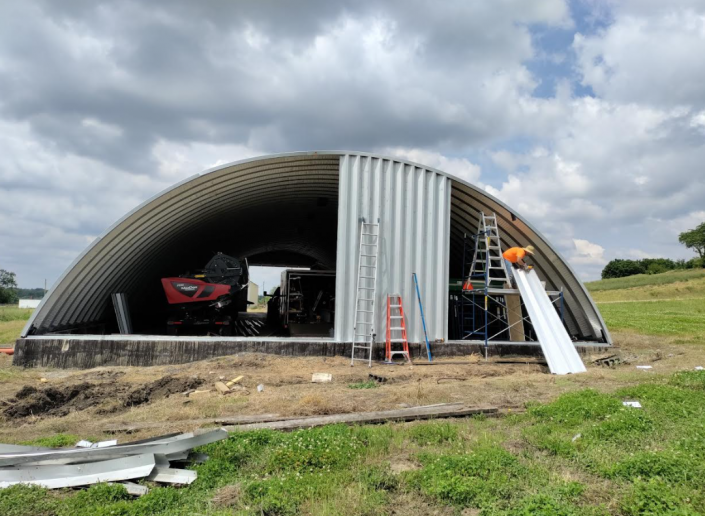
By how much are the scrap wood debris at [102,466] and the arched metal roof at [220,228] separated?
8.56 meters

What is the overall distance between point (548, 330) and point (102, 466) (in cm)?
958

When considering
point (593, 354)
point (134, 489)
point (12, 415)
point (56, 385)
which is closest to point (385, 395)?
point (134, 489)

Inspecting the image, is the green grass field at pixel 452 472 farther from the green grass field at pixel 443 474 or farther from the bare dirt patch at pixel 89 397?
the bare dirt patch at pixel 89 397

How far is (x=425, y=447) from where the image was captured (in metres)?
5.42

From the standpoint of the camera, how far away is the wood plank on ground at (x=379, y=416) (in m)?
6.09

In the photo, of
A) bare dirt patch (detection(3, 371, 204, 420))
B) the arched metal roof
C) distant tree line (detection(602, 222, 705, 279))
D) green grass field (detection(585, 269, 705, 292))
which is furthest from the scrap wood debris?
distant tree line (detection(602, 222, 705, 279))

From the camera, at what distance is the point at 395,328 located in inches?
467

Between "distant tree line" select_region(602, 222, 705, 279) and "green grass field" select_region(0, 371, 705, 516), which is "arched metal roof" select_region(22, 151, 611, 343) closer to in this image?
"green grass field" select_region(0, 371, 705, 516)

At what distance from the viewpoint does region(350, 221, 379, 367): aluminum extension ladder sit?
38.9 ft

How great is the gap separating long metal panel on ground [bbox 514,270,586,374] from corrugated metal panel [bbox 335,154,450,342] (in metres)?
1.97

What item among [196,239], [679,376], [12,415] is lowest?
[12,415]

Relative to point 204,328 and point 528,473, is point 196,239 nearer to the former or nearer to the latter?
point 204,328

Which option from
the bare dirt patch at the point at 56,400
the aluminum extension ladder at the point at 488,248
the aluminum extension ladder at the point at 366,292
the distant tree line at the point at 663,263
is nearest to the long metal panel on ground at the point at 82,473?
the bare dirt patch at the point at 56,400

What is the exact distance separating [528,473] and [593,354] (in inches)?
362
